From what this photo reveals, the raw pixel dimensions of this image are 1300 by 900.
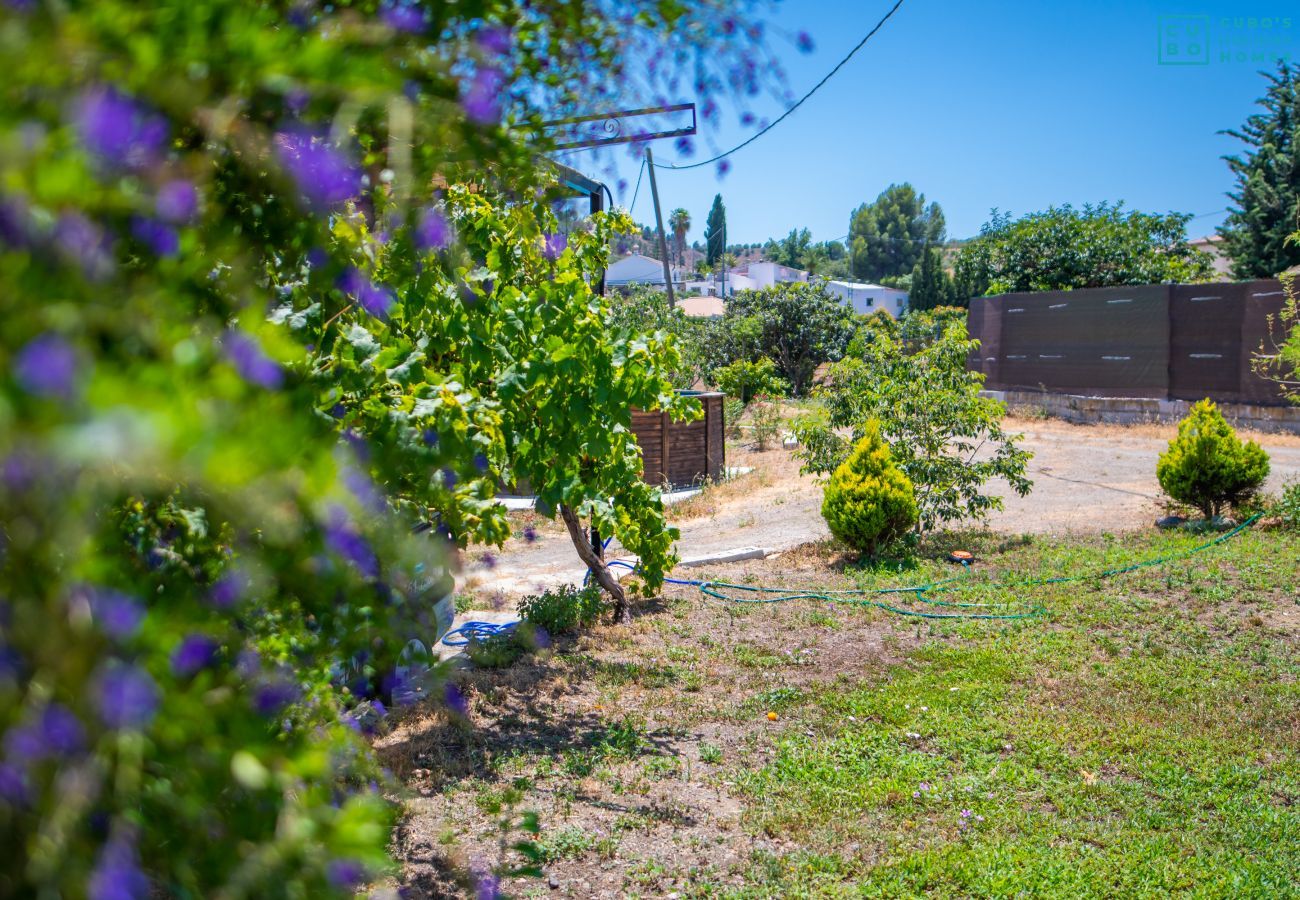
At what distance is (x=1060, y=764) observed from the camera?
176 inches

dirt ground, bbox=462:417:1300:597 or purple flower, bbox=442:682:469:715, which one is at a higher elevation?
dirt ground, bbox=462:417:1300:597

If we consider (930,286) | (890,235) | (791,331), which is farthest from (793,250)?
(791,331)

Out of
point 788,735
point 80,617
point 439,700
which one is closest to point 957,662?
point 788,735

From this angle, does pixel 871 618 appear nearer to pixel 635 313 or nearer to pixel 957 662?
pixel 957 662

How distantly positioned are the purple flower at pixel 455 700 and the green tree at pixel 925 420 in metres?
5.06

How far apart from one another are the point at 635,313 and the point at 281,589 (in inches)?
807

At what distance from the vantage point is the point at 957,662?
594cm

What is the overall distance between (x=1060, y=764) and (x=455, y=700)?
314cm

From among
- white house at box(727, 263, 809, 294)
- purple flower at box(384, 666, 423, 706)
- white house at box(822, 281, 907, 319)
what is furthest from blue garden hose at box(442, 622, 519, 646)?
white house at box(727, 263, 809, 294)

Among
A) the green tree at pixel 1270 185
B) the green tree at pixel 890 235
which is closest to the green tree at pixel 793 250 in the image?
the green tree at pixel 890 235

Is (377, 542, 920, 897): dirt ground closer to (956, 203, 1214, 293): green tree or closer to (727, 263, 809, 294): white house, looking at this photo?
(956, 203, 1214, 293): green tree

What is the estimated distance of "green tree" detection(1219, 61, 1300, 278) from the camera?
25.9 m

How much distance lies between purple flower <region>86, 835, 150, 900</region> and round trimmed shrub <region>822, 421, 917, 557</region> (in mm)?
7974

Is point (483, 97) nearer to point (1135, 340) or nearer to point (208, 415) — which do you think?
point (208, 415)
